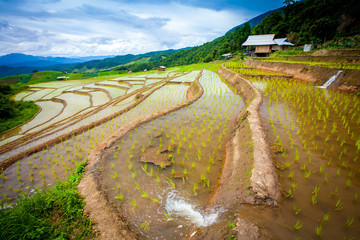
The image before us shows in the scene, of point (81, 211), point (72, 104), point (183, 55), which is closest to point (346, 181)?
point (81, 211)

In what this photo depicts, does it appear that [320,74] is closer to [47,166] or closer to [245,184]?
[245,184]

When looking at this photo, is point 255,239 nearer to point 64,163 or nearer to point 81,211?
point 81,211

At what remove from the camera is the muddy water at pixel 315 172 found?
6.68 ft

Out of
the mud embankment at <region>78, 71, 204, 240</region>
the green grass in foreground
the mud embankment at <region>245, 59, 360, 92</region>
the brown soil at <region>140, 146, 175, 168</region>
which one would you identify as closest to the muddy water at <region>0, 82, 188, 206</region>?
the mud embankment at <region>78, 71, 204, 240</region>

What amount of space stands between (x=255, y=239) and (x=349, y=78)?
1008 centimetres

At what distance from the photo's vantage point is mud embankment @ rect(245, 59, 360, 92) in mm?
7180

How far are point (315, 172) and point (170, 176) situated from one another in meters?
2.98

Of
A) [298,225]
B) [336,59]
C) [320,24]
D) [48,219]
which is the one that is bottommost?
[298,225]

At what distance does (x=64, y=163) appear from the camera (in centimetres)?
423

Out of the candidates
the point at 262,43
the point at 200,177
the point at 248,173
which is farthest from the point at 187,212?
the point at 262,43

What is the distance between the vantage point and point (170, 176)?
3.35 m

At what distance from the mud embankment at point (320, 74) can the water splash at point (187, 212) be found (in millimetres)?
9643

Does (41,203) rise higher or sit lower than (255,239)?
higher

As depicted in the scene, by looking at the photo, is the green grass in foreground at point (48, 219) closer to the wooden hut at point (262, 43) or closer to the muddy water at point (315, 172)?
the muddy water at point (315, 172)
